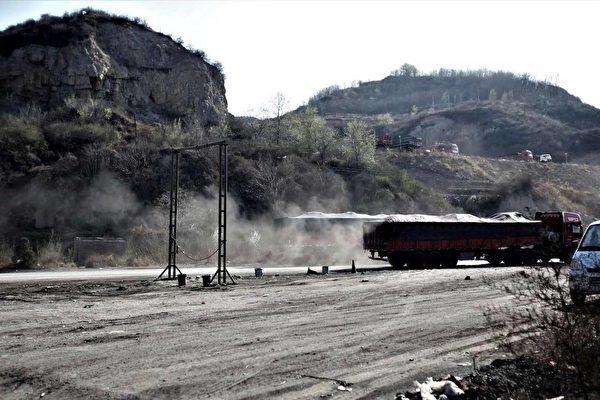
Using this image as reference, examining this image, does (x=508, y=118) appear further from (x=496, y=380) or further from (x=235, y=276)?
(x=496, y=380)

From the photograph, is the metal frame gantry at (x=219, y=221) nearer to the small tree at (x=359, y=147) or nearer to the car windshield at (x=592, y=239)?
the car windshield at (x=592, y=239)

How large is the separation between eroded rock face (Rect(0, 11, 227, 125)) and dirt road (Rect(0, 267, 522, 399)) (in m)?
48.0

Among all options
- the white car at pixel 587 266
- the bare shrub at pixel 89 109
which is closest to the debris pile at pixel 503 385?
the white car at pixel 587 266

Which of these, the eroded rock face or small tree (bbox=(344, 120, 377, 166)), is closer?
the eroded rock face

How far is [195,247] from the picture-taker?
129 ft

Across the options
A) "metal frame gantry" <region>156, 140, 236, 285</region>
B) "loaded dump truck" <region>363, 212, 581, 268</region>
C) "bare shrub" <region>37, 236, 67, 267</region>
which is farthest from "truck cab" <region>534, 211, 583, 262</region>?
"bare shrub" <region>37, 236, 67, 267</region>

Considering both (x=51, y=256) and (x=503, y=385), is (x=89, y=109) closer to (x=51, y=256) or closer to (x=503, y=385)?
(x=51, y=256)

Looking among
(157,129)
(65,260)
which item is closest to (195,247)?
(65,260)

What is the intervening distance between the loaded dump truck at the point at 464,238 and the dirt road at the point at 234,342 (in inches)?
559

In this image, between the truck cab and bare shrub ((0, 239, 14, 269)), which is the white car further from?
bare shrub ((0, 239, 14, 269))

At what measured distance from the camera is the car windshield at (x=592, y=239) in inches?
528

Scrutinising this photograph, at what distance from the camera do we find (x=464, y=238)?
33.7 metres

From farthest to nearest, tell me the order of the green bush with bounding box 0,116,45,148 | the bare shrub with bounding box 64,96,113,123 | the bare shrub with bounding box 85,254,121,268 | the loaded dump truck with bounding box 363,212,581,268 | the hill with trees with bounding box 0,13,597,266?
the bare shrub with bounding box 64,96,113,123 → the green bush with bounding box 0,116,45,148 → the hill with trees with bounding box 0,13,597,266 → the bare shrub with bounding box 85,254,121,268 → the loaded dump truck with bounding box 363,212,581,268

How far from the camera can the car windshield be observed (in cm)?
1341
